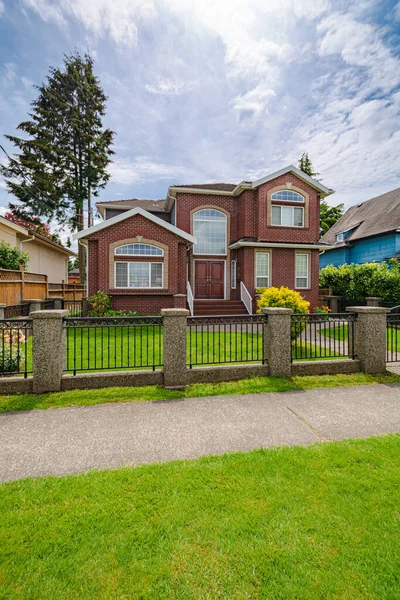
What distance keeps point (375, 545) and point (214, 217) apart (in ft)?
54.1

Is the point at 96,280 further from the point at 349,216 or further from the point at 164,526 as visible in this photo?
the point at 349,216

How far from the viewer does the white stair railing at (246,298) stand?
15.1 metres

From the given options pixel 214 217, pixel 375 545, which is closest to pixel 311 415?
pixel 375 545

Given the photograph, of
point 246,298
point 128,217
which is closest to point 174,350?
point 128,217

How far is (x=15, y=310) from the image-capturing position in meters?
11.4

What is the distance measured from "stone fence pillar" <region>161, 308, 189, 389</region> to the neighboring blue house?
20.4 metres

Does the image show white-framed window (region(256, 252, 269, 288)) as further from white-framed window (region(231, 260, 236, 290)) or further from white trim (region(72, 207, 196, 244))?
white trim (region(72, 207, 196, 244))

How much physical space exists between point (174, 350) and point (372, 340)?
4.68m

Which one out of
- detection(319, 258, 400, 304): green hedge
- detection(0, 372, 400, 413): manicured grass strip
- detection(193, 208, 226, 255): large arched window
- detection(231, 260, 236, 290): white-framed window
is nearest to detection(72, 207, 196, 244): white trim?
detection(193, 208, 226, 255): large arched window

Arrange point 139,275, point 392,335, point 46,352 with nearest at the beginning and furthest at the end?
point 46,352 → point 392,335 → point 139,275

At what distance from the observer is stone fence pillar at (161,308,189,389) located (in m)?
5.65

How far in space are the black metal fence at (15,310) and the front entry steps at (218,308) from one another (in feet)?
25.8

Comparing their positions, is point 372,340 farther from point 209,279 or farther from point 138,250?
point 209,279

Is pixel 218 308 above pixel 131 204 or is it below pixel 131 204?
below
